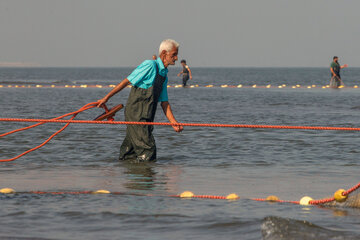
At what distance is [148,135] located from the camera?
33.0ft

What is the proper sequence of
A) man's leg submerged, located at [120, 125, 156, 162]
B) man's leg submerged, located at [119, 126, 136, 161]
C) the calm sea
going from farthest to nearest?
man's leg submerged, located at [119, 126, 136, 161], man's leg submerged, located at [120, 125, 156, 162], the calm sea

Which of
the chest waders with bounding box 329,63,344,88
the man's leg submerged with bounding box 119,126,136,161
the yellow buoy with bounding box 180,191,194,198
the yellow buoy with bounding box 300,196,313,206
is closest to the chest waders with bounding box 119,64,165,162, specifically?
the man's leg submerged with bounding box 119,126,136,161

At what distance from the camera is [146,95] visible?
32.2 ft

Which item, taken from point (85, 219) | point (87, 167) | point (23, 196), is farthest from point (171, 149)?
point (85, 219)

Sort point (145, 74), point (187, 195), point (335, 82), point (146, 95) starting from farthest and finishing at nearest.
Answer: point (335, 82), point (146, 95), point (145, 74), point (187, 195)

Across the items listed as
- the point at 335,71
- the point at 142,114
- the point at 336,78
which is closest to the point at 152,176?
the point at 142,114

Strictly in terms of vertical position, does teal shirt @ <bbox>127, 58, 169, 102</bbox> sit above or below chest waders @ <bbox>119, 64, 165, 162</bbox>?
above

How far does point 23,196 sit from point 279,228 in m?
3.20

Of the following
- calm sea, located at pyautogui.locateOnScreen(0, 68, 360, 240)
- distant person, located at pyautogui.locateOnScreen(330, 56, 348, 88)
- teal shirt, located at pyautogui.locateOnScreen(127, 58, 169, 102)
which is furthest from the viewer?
distant person, located at pyautogui.locateOnScreen(330, 56, 348, 88)

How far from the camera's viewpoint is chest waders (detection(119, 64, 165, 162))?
9.83 m
